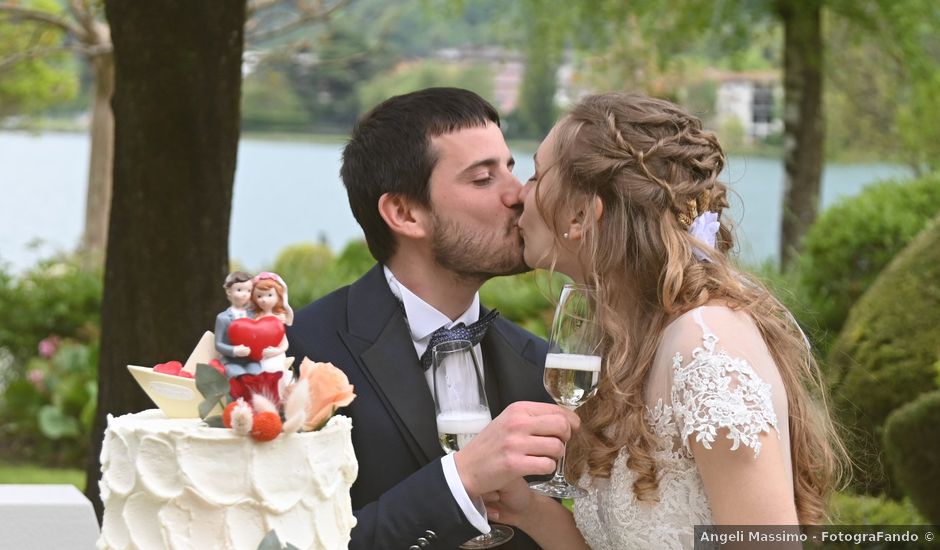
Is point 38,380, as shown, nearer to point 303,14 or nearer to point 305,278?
point 305,278

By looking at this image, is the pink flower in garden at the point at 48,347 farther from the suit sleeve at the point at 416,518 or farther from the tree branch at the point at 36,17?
the suit sleeve at the point at 416,518

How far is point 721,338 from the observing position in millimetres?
2916

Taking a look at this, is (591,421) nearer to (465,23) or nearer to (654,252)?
(654,252)

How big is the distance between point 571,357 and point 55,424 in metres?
7.75

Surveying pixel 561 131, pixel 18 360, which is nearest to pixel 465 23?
pixel 18 360

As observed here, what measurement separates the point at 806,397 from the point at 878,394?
399cm

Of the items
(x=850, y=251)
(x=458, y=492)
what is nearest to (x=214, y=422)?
(x=458, y=492)

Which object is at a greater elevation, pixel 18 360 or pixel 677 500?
pixel 677 500

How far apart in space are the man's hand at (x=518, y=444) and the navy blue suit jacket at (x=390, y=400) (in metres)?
0.17

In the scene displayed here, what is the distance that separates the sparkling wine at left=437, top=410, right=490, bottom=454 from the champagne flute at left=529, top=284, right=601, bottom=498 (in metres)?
0.18

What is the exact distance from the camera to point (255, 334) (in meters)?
2.28

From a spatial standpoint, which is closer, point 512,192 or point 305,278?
point 512,192

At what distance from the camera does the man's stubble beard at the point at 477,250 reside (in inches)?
143

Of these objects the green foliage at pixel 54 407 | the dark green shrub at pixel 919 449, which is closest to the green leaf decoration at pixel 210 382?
the dark green shrub at pixel 919 449
